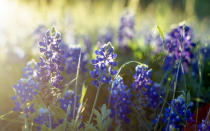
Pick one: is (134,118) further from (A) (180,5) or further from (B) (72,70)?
(A) (180,5)

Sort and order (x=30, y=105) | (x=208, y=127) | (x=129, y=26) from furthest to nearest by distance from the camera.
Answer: (x=129, y=26) → (x=30, y=105) → (x=208, y=127)

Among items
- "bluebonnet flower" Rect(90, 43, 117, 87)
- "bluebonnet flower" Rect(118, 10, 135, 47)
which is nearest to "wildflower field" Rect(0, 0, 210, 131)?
"bluebonnet flower" Rect(90, 43, 117, 87)

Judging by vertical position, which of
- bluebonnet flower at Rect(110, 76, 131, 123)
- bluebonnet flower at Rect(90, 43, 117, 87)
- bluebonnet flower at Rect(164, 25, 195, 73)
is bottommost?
bluebonnet flower at Rect(110, 76, 131, 123)

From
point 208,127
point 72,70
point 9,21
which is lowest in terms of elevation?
point 208,127

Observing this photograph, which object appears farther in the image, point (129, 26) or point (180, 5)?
point (180, 5)

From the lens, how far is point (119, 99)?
6.04ft

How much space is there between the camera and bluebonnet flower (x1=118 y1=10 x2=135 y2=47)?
4.05m

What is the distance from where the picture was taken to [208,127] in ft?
5.28

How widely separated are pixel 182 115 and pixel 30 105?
0.97 metres

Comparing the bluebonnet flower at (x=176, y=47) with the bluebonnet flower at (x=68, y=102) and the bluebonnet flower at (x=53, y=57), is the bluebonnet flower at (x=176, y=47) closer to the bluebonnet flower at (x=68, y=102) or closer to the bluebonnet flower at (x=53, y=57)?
the bluebonnet flower at (x=68, y=102)

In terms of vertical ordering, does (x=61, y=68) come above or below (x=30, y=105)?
above

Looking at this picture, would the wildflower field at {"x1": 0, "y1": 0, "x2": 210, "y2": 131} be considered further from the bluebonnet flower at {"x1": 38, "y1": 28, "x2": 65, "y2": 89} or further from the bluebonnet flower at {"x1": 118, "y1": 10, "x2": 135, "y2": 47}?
the bluebonnet flower at {"x1": 118, "y1": 10, "x2": 135, "y2": 47}

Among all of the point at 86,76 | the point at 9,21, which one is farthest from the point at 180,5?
the point at 86,76

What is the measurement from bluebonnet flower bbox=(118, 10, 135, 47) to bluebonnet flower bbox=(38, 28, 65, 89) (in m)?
2.47
